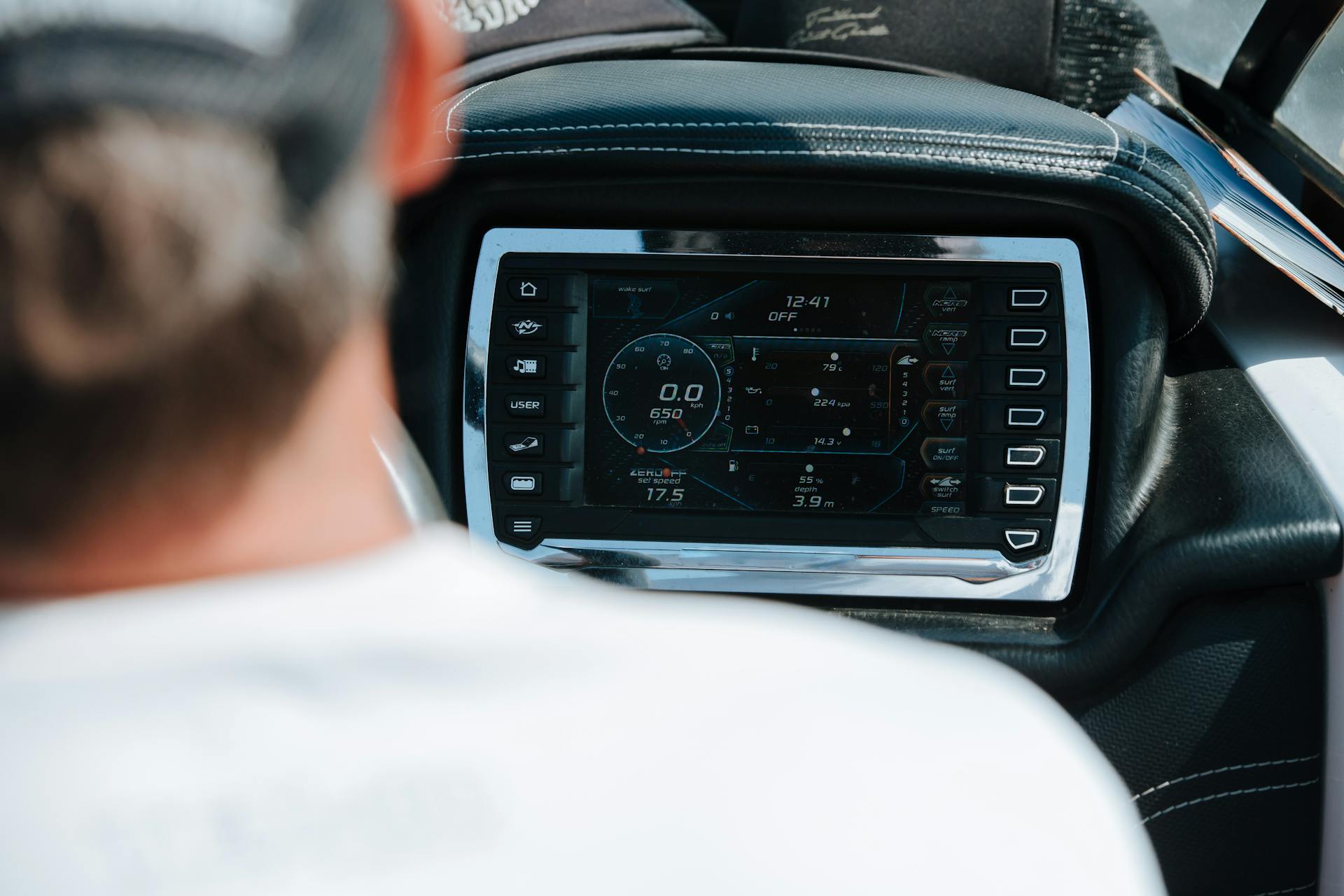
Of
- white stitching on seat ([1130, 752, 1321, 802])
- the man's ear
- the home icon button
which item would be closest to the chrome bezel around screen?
the home icon button

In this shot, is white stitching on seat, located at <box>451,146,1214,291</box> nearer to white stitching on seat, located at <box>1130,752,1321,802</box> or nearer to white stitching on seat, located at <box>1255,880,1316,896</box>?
white stitching on seat, located at <box>1130,752,1321,802</box>

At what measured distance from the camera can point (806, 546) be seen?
3.62 ft

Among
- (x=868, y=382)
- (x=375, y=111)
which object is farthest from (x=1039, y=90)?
(x=375, y=111)

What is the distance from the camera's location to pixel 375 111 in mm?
348

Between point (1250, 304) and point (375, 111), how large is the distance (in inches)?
44.0

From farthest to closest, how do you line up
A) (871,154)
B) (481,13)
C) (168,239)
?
(481,13) → (871,154) → (168,239)

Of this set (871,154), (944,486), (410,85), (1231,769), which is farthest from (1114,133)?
(410,85)

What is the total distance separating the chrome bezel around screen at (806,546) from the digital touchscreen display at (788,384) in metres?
0.04

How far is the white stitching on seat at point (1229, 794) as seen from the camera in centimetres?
101

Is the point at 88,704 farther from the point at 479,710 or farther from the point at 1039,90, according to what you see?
the point at 1039,90

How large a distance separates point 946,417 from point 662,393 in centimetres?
29

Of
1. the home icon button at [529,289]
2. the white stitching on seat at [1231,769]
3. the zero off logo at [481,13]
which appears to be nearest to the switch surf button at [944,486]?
the white stitching on seat at [1231,769]

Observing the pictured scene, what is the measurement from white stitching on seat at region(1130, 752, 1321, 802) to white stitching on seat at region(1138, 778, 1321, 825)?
0.07 feet

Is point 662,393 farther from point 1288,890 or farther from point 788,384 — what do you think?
point 1288,890
